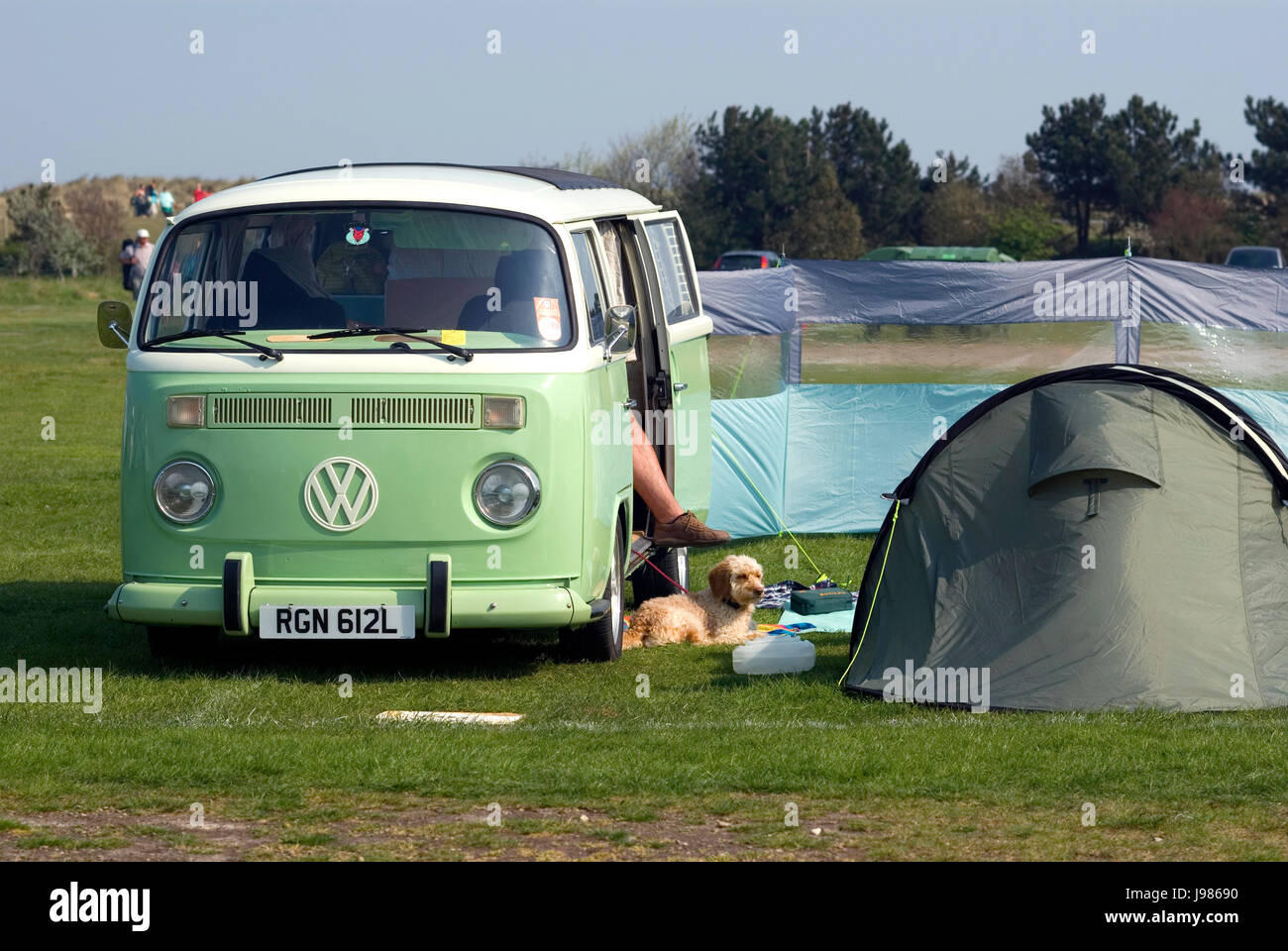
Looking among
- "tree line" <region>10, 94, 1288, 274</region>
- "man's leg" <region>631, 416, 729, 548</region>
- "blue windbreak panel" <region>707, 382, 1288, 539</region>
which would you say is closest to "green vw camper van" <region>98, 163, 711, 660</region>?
"man's leg" <region>631, 416, 729, 548</region>

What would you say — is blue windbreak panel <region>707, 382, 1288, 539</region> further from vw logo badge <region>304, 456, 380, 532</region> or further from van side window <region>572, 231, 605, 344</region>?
vw logo badge <region>304, 456, 380, 532</region>

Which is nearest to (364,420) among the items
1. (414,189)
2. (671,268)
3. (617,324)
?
(414,189)

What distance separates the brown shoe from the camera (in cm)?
980

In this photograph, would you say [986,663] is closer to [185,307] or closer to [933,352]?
[185,307]

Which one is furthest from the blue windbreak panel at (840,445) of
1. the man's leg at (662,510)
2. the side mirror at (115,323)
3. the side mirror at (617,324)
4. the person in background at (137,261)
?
the person in background at (137,261)

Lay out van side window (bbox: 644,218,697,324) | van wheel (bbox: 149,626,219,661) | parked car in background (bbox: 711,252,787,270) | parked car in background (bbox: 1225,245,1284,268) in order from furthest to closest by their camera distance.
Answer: parked car in background (bbox: 711,252,787,270) < parked car in background (bbox: 1225,245,1284,268) < van side window (bbox: 644,218,697,324) < van wheel (bbox: 149,626,219,661)

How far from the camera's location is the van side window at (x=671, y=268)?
1078 cm

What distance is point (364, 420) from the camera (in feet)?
25.6

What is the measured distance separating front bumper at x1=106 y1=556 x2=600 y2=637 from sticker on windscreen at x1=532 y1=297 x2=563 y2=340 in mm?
1226

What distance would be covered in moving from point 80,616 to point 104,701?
7.69 ft

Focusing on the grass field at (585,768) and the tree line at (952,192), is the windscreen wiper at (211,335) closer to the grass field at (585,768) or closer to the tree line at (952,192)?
the grass field at (585,768)

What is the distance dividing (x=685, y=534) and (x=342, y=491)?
2647 millimetres

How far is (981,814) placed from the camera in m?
5.80
